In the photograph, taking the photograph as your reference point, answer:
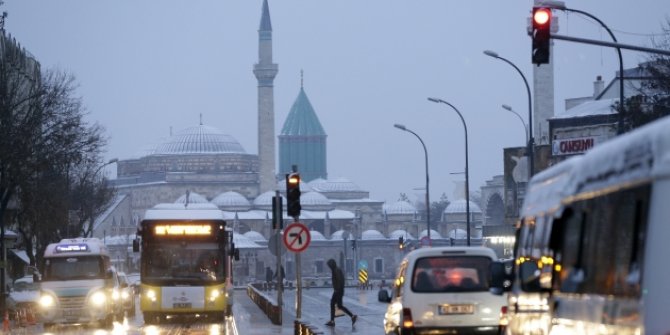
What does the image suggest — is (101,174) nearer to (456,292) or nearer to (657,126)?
(456,292)

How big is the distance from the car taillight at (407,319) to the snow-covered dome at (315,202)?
156765 mm

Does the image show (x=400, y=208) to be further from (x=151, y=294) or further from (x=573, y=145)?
(x=151, y=294)

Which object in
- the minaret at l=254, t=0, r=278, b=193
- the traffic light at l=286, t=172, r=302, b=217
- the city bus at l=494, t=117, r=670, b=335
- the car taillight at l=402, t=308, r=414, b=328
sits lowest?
the car taillight at l=402, t=308, r=414, b=328

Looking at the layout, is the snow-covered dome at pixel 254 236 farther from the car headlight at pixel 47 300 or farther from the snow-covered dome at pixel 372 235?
the car headlight at pixel 47 300

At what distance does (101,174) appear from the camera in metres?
99.4

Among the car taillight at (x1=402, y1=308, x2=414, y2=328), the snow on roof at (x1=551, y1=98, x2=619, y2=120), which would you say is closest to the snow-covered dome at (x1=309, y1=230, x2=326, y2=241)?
the snow on roof at (x1=551, y1=98, x2=619, y2=120)

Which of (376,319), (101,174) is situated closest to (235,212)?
(101,174)

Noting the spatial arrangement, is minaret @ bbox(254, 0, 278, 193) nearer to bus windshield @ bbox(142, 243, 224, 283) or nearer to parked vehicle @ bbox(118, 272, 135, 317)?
parked vehicle @ bbox(118, 272, 135, 317)

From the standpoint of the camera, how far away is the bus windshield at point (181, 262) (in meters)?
32.4

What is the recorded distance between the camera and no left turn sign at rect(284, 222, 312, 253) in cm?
2697

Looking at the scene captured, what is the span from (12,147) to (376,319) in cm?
1258

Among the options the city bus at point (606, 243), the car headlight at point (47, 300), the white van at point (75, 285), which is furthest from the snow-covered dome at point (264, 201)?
the city bus at point (606, 243)

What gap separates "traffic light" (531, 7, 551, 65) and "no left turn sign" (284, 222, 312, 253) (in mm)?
6597

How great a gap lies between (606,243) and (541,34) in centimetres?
1383
